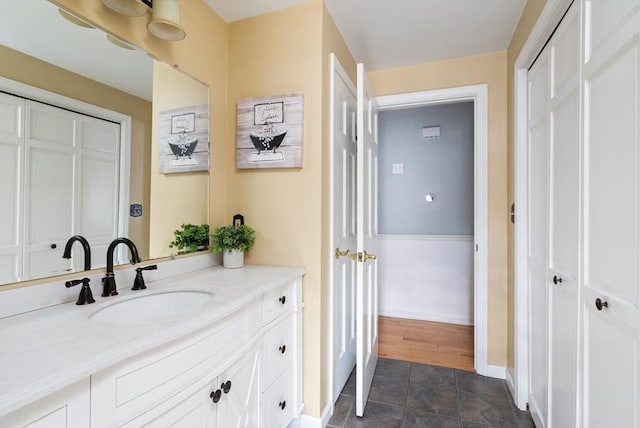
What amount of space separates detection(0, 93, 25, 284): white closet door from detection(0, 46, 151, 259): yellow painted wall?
103 mm

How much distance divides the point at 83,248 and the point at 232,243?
628 mm

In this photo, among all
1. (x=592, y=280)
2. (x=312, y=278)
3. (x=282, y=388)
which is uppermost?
(x=592, y=280)

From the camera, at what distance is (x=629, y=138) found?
0.84 metres

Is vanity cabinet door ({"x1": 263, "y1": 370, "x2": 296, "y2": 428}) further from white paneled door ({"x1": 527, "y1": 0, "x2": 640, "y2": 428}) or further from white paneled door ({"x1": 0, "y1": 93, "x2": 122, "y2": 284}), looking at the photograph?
white paneled door ({"x1": 527, "y1": 0, "x2": 640, "y2": 428})

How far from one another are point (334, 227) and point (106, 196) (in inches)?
A: 43.9

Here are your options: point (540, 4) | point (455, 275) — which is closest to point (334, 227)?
point (540, 4)

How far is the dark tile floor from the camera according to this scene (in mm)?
1705

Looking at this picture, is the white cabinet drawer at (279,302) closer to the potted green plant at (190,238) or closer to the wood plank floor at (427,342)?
the potted green plant at (190,238)

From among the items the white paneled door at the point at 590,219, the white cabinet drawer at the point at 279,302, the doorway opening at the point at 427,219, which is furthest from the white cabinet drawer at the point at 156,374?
the doorway opening at the point at 427,219

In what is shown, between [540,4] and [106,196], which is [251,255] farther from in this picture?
[540,4]

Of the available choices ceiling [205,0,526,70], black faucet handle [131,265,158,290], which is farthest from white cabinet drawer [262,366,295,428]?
ceiling [205,0,526,70]

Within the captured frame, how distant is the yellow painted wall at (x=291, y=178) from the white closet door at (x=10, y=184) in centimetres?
95

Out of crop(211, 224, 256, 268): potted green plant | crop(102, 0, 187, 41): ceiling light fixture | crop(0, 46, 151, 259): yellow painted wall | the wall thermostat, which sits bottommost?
crop(211, 224, 256, 268): potted green plant

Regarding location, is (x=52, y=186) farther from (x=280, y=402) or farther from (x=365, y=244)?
(x=365, y=244)
